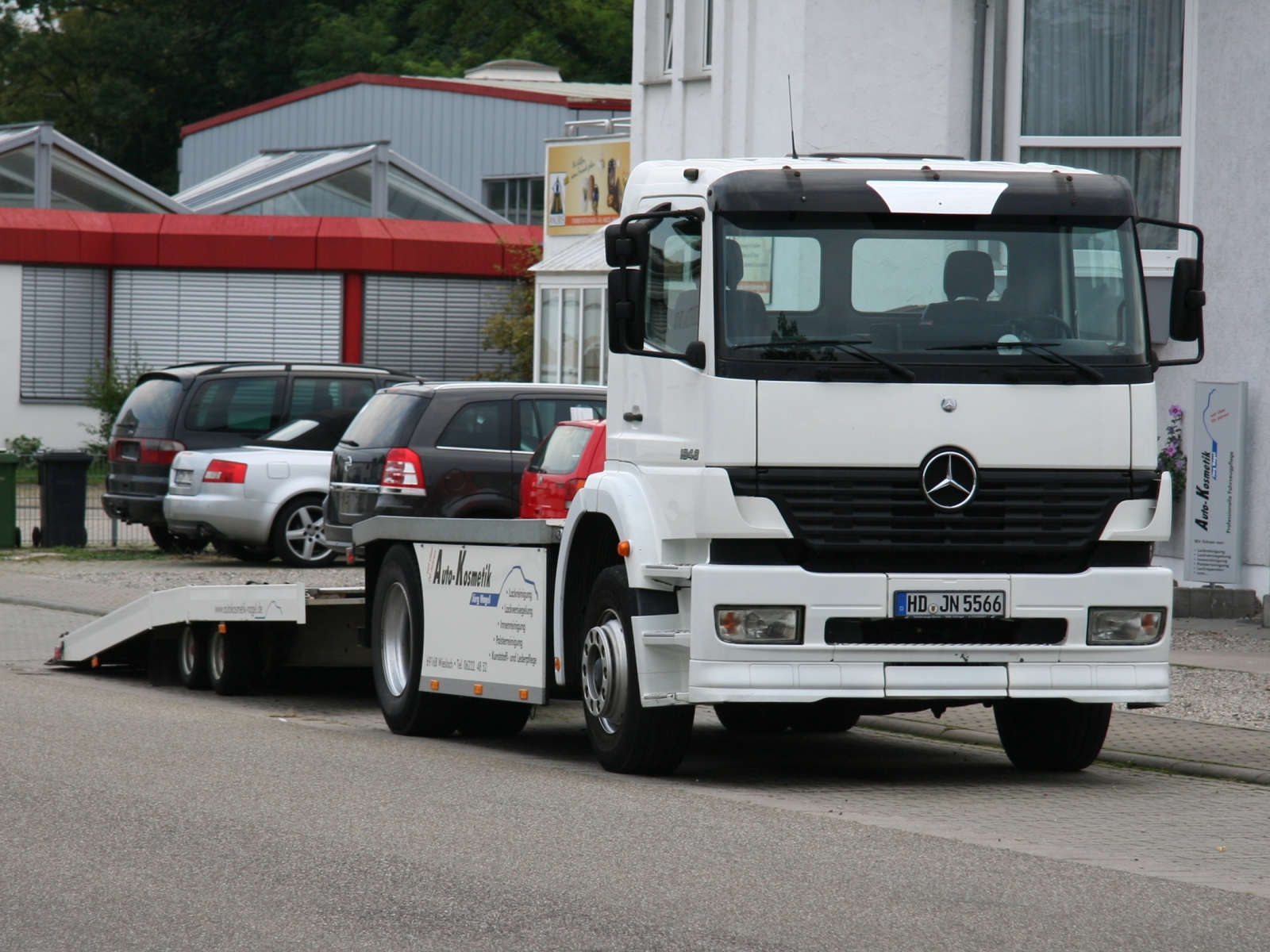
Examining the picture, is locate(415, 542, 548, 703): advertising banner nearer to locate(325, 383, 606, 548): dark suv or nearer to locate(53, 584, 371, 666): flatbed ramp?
locate(53, 584, 371, 666): flatbed ramp

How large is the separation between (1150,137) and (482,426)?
23.7 feet

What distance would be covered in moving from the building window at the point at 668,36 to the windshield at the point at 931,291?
16125mm

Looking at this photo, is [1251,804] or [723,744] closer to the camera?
[1251,804]

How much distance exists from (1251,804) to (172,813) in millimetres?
4653

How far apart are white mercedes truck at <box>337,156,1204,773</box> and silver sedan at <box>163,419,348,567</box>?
11.9 m

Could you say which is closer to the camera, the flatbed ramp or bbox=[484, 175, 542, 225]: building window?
the flatbed ramp

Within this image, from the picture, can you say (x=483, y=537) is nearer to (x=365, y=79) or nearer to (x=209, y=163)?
(x=365, y=79)

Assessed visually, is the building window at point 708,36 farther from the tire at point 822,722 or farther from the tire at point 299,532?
the tire at point 822,722

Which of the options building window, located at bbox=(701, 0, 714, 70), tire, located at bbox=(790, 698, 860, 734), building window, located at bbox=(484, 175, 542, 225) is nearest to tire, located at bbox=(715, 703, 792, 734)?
tire, located at bbox=(790, 698, 860, 734)

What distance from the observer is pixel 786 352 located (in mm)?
8398

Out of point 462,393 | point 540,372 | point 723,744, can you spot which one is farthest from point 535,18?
point 723,744

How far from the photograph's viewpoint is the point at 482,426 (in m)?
16.2

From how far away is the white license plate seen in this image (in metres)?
8.45

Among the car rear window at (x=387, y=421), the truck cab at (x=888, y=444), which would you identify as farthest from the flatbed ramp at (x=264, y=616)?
the truck cab at (x=888, y=444)
